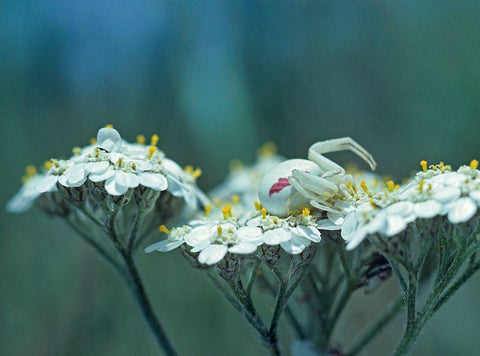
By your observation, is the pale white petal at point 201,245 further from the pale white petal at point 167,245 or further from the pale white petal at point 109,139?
the pale white petal at point 109,139

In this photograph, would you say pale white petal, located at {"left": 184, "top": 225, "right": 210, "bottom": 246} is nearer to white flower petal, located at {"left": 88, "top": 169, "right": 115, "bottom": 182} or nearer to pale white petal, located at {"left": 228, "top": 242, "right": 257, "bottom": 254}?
pale white petal, located at {"left": 228, "top": 242, "right": 257, "bottom": 254}

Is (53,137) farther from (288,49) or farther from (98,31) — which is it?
(288,49)

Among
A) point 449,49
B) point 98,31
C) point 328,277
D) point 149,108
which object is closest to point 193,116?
point 149,108

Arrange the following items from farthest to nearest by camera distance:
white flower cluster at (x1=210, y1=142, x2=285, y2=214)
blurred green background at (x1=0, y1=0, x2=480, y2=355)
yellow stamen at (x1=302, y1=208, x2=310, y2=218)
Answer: blurred green background at (x1=0, y1=0, x2=480, y2=355)
white flower cluster at (x1=210, y1=142, x2=285, y2=214)
yellow stamen at (x1=302, y1=208, x2=310, y2=218)

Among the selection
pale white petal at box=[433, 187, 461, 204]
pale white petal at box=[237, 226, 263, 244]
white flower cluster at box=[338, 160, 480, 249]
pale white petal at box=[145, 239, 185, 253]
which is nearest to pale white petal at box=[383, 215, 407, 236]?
white flower cluster at box=[338, 160, 480, 249]

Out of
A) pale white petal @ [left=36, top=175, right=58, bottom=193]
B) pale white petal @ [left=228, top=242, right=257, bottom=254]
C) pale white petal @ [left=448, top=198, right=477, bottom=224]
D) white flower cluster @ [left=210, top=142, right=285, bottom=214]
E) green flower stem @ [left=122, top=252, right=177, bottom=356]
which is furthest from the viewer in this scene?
white flower cluster @ [left=210, top=142, right=285, bottom=214]

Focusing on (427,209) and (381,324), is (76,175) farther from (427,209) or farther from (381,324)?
(381,324)

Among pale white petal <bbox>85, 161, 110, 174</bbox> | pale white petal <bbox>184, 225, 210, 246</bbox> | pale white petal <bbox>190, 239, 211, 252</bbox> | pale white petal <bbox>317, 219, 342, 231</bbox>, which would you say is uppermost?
pale white petal <bbox>85, 161, 110, 174</bbox>
